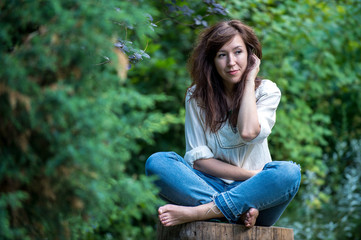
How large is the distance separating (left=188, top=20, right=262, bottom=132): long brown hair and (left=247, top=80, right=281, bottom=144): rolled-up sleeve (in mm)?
87

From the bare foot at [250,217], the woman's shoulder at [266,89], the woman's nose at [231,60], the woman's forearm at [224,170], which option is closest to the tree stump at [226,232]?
the bare foot at [250,217]

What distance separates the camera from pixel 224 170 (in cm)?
249

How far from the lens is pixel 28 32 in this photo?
1.49 meters

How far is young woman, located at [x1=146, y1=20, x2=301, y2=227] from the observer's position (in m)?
2.24

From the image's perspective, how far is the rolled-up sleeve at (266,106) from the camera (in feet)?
7.91

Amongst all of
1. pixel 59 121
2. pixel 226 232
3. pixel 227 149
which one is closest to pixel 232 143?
pixel 227 149

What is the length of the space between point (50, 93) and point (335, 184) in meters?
4.49

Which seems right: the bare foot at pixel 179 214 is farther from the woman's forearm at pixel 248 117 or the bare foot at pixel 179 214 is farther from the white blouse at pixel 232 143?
the woman's forearm at pixel 248 117

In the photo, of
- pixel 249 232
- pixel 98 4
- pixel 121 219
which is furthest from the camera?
pixel 121 219

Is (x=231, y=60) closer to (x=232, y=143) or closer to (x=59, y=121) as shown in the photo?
(x=232, y=143)

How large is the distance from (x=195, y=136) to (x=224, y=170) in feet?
0.91

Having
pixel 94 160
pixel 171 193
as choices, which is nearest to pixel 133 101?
pixel 94 160

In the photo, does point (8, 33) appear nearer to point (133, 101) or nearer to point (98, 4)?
point (98, 4)

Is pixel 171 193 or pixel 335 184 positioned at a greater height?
pixel 171 193
